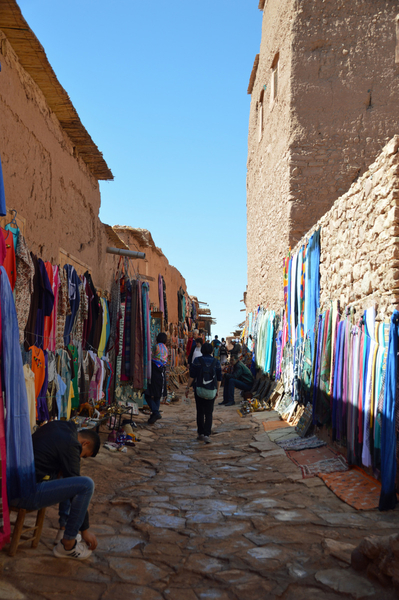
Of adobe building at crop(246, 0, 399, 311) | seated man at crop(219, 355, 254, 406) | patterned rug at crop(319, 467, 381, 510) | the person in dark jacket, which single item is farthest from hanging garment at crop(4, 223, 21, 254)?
seated man at crop(219, 355, 254, 406)

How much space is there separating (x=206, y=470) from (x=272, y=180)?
836 cm

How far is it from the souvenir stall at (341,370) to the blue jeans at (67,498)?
2.44m

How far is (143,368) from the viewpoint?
883 centimetres

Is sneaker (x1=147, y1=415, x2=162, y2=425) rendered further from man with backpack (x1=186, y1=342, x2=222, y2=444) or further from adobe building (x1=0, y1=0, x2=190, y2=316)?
adobe building (x1=0, y1=0, x2=190, y2=316)

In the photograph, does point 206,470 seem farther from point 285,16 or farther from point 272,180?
point 285,16

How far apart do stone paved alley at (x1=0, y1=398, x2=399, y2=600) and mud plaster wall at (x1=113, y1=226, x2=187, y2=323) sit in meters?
6.06

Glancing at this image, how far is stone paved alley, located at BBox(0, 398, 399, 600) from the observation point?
2859mm

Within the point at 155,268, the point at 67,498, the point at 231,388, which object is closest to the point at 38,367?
the point at 67,498

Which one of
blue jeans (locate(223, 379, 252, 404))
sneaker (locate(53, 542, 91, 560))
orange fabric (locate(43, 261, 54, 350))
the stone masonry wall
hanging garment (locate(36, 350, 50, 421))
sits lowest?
sneaker (locate(53, 542, 91, 560))

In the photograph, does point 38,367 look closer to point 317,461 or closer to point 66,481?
point 66,481

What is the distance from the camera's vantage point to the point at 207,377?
25.6 feet

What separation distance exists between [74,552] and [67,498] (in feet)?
1.15

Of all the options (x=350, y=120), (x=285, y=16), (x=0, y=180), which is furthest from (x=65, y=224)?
(x=285, y=16)

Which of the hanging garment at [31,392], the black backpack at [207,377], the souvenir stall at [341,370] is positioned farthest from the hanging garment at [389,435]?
the black backpack at [207,377]
